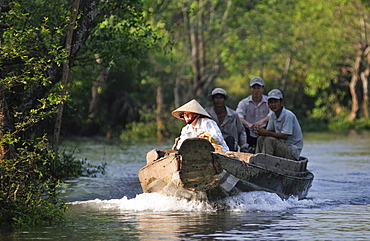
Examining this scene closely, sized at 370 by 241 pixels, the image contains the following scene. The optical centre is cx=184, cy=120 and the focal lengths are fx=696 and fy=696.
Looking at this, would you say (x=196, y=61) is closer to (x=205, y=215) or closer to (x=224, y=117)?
(x=224, y=117)

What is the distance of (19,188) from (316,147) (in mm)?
16119

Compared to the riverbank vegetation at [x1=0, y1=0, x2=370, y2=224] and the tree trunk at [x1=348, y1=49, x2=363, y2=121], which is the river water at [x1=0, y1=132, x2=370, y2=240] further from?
the tree trunk at [x1=348, y1=49, x2=363, y2=121]

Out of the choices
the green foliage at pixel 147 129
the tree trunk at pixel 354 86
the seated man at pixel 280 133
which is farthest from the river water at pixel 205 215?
the tree trunk at pixel 354 86

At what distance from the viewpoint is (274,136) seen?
1062cm

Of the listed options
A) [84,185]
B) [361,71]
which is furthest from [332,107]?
[84,185]

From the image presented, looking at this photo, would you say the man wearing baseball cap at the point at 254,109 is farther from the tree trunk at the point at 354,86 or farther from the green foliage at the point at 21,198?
the tree trunk at the point at 354,86

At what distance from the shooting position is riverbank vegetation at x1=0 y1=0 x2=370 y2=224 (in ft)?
38.5

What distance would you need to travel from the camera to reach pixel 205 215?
8938 mm

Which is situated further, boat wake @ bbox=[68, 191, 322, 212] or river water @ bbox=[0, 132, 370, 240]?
boat wake @ bbox=[68, 191, 322, 212]

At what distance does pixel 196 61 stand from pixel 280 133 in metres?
19.1

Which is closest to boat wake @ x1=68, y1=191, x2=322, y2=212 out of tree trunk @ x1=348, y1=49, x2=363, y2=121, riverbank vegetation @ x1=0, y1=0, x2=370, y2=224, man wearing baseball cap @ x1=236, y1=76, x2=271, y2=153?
riverbank vegetation @ x1=0, y1=0, x2=370, y2=224

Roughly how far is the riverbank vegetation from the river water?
134 centimetres

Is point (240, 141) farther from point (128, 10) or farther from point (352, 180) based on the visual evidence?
point (352, 180)

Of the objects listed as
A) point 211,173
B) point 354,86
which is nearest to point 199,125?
point 211,173
